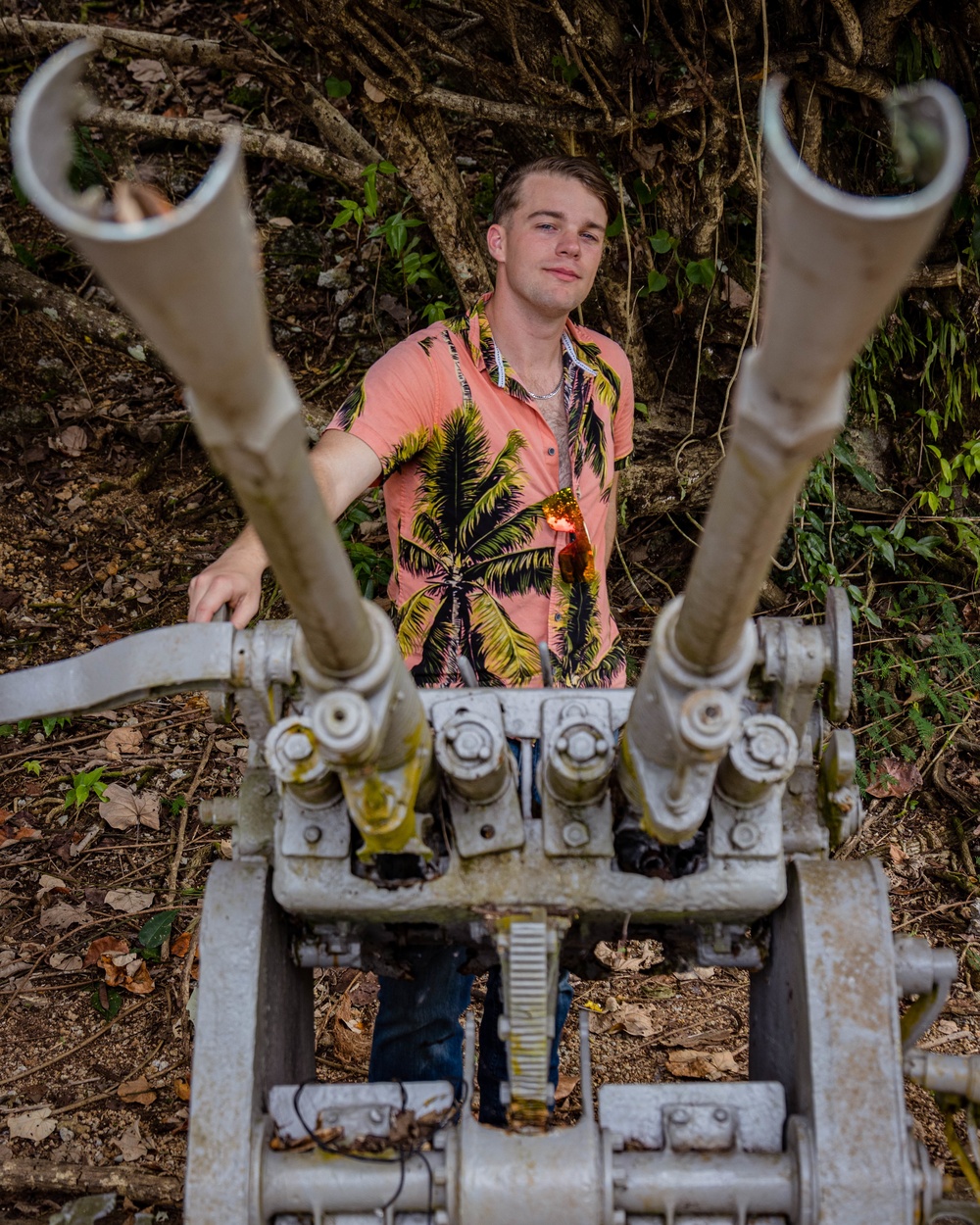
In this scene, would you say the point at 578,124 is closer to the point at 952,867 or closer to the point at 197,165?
the point at 952,867

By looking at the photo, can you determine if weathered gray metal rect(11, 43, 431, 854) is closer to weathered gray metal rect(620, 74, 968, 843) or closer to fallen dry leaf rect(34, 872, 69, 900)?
weathered gray metal rect(620, 74, 968, 843)

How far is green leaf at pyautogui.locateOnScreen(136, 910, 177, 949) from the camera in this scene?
3.21 m

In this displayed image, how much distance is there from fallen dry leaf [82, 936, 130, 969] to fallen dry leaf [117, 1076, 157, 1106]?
1.41 feet

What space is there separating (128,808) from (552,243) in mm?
2224

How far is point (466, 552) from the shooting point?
2598mm

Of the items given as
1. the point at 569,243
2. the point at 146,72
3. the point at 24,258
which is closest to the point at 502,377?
the point at 569,243

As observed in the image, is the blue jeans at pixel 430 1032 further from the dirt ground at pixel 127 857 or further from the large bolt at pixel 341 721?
the large bolt at pixel 341 721

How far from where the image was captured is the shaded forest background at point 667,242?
339 centimetres

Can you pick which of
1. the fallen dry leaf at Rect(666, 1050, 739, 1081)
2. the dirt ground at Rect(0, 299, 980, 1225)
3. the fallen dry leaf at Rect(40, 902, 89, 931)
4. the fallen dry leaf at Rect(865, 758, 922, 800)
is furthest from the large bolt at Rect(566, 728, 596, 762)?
the fallen dry leaf at Rect(865, 758, 922, 800)

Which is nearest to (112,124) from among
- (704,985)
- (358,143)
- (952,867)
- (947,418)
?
(358,143)

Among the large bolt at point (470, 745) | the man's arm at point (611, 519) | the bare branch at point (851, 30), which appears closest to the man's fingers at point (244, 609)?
the large bolt at point (470, 745)

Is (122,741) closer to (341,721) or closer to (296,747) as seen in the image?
(296,747)

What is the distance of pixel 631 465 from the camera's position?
4066 mm

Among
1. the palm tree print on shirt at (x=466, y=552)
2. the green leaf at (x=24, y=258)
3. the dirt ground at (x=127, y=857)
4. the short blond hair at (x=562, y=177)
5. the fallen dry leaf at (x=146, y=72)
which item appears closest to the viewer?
the palm tree print on shirt at (x=466, y=552)
